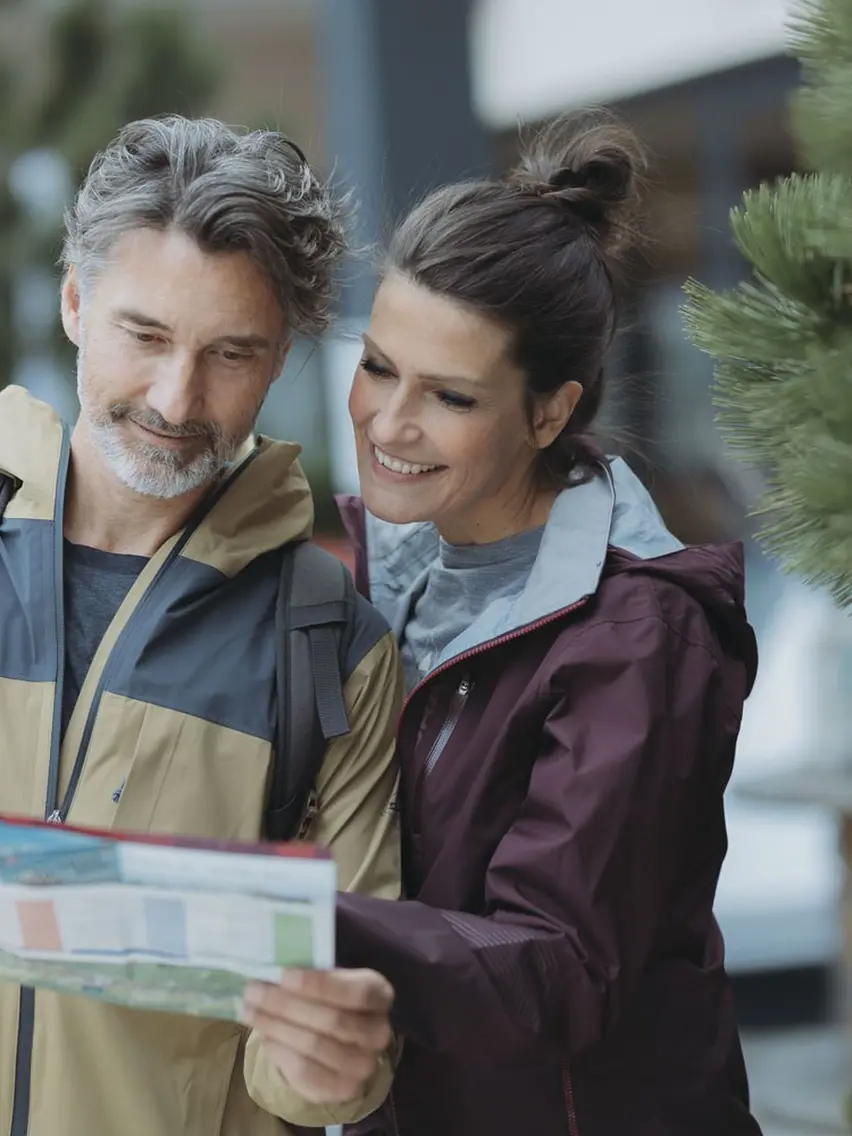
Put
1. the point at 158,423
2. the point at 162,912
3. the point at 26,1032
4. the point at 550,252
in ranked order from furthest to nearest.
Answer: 1. the point at 550,252
2. the point at 158,423
3. the point at 26,1032
4. the point at 162,912

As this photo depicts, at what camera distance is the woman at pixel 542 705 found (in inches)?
66.7

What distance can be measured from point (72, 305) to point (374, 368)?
349 mm

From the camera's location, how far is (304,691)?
6.17 ft

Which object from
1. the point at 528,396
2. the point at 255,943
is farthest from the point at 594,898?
the point at 528,396

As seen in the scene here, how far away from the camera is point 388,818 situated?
1924 millimetres

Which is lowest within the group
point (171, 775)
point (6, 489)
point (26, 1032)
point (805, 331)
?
point (26, 1032)

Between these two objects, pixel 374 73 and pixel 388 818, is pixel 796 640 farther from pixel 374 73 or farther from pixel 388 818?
pixel 388 818

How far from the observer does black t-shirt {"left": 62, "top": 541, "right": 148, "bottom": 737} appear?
1889mm

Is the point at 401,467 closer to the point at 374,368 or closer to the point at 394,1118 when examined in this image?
the point at 374,368

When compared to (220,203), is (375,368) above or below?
below

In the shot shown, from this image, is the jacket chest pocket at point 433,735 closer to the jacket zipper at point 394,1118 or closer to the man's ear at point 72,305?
the jacket zipper at point 394,1118

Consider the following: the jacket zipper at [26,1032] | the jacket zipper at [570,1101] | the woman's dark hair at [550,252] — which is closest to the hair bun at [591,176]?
the woman's dark hair at [550,252]

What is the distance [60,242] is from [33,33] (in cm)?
510

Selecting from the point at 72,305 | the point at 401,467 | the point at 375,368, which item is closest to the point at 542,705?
the point at 401,467
